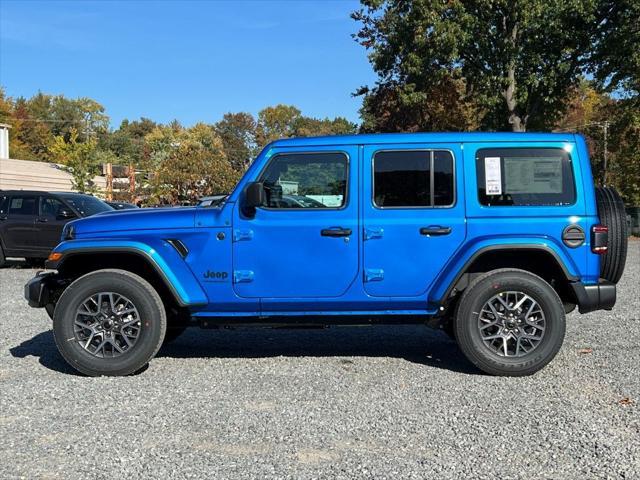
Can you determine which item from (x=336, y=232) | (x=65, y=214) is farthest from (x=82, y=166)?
(x=336, y=232)

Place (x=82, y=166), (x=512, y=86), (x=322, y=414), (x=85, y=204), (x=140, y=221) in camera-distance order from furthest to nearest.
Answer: (x=82, y=166) → (x=512, y=86) → (x=85, y=204) → (x=140, y=221) → (x=322, y=414)

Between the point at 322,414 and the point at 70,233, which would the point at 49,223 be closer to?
the point at 70,233

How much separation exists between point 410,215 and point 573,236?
52.0 inches

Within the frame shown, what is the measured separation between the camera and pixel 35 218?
43.0ft

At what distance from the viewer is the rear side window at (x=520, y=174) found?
507cm

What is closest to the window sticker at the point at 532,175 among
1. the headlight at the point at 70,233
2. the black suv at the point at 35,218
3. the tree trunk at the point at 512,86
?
the headlight at the point at 70,233

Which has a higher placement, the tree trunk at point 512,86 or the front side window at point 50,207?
the tree trunk at point 512,86

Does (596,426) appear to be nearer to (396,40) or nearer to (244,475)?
(244,475)

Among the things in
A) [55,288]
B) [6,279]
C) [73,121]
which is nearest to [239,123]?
[73,121]

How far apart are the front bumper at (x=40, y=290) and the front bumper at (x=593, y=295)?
444 centimetres

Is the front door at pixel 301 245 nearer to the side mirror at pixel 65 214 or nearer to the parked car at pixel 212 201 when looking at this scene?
the parked car at pixel 212 201

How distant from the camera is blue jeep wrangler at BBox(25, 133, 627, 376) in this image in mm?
5004

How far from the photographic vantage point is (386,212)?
16.7 ft

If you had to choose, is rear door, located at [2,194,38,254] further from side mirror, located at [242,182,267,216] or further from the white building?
the white building
